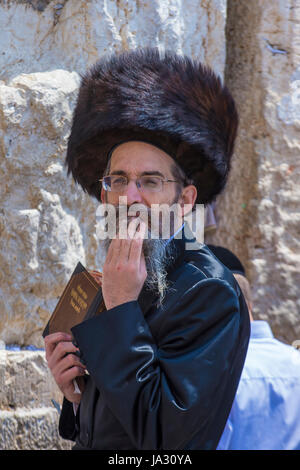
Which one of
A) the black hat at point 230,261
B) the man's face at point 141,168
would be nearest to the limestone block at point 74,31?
the black hat at point 230,261

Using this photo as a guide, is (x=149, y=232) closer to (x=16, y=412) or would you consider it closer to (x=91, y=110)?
(x=91, y=110)

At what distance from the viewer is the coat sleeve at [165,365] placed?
1.60 meters

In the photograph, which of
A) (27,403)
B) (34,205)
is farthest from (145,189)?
(27,403)

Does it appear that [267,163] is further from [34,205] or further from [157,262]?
[157,262]

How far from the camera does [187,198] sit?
2186 mm

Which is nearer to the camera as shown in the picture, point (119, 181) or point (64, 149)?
point (119, 181)

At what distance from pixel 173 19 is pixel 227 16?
70 centimetres

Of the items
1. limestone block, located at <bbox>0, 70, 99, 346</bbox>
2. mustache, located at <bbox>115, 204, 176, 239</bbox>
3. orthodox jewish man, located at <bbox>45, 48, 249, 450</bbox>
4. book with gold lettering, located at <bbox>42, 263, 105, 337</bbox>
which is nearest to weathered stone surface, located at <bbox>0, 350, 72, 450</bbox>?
limestone block, located at <bbox>0, 70, 99, 346</bbox>

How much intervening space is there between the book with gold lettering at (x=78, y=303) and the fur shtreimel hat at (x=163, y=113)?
0.52 metres

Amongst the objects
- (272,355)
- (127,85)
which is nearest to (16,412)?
(272,355)

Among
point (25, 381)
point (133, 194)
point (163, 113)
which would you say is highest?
point (163, 113)

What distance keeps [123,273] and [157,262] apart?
0.74 feet

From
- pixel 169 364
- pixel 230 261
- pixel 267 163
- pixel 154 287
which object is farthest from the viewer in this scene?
pixel 267 163

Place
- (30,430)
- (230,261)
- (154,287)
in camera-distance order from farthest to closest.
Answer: (230,261)
(30,430)
(154,287)
